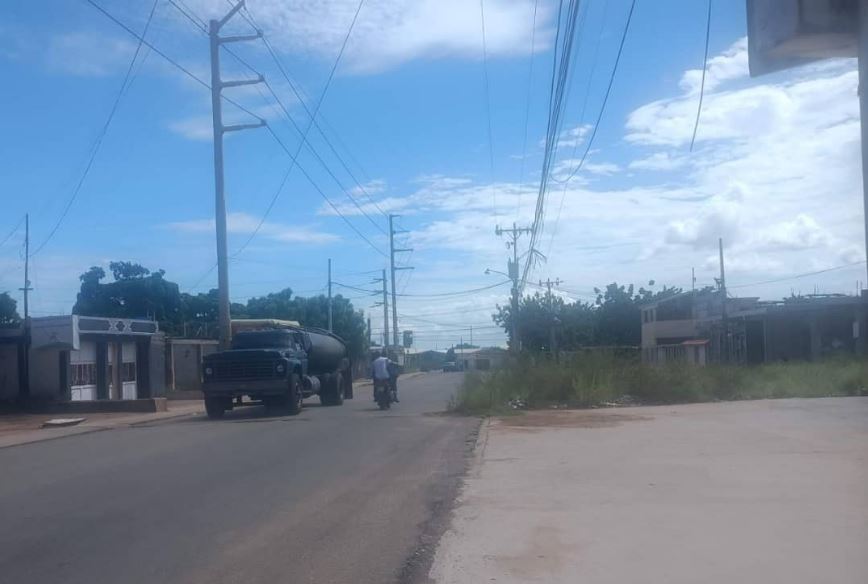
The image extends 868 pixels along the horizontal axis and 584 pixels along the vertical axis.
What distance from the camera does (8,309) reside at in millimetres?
61875

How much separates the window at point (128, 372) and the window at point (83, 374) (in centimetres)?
201

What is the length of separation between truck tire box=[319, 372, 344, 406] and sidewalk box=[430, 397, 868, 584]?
15382mm

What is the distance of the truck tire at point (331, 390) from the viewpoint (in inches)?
1266

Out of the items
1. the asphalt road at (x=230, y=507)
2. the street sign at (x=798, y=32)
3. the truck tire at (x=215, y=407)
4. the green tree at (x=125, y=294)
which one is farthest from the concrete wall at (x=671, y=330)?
the street sign at (x=798, y=32)

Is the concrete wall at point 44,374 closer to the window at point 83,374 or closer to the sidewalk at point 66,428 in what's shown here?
the window at point 83,374

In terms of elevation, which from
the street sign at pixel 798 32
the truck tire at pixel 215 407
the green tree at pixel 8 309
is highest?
the green tree at pixel 8 309

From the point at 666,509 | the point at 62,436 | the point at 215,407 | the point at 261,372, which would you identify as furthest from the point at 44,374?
the point at 666,509

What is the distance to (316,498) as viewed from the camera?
11430 millimetres

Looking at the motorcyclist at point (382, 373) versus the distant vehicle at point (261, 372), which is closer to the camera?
the distant vehicle at point (261, 372)

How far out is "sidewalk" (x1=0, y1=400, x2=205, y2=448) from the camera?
71.7 ft

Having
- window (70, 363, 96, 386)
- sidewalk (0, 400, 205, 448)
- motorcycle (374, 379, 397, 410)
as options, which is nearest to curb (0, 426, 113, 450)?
sidewalk (0, 400, 205, 448)

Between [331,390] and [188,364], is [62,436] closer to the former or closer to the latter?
[331,390]

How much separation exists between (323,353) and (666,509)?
22384 millimetres

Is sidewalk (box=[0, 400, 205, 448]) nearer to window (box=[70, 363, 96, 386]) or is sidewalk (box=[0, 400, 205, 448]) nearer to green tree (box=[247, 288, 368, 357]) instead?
window (box=[70, 363, 96, 386])
